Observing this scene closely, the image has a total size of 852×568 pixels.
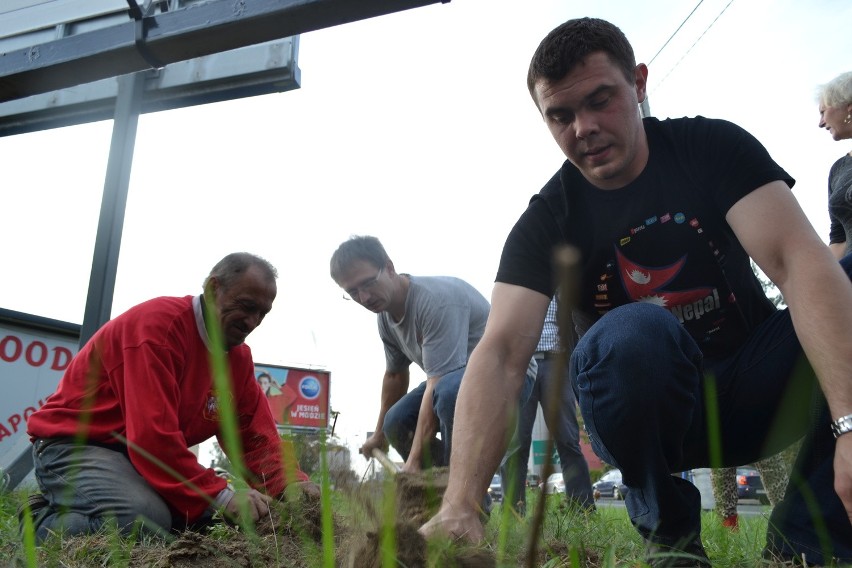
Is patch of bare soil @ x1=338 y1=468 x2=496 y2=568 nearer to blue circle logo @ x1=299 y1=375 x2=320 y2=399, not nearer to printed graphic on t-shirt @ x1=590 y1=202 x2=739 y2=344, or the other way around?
printed graphic on t-shirt @ x1=590 y1=202 x2=739 y2=344

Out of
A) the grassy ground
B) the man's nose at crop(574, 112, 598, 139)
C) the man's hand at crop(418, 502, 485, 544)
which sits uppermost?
the man's nose at crop(574, 112, 598, 139)

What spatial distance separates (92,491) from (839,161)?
11.8 feet

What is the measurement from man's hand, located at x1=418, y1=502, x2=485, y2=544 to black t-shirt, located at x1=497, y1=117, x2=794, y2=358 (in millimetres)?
708

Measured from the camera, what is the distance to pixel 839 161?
3367 mm

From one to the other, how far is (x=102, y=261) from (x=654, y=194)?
3.93m

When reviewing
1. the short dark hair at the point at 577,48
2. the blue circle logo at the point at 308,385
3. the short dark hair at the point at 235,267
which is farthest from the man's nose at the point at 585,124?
the blue circle logo at the point at 308,385

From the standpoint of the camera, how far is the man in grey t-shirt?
365 centimetres

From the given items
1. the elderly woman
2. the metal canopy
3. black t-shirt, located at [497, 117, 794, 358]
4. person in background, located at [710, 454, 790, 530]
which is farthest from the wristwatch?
the metal canopy

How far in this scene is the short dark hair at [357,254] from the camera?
3822 mm

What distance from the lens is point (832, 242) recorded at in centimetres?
335

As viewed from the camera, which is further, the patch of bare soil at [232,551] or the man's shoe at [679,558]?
the patch of bare soil at [232,551]

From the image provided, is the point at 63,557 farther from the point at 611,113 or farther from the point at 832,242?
the point at 832,242

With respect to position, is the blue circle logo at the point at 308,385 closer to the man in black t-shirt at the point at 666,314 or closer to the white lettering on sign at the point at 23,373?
the white lettering on sign at the point at 23,373

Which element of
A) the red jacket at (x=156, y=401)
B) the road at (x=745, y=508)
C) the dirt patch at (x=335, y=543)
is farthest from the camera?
the road at (x=745, y=508)
